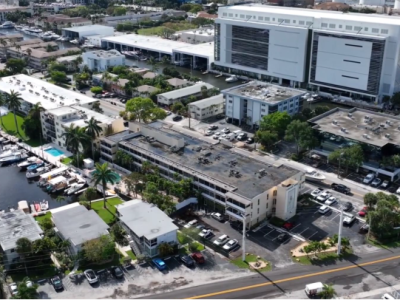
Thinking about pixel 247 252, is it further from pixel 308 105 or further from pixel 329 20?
pixel 329 20

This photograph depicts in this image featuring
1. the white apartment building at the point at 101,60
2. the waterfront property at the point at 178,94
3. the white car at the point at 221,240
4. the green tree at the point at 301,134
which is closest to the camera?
the white car at the point at 221,240

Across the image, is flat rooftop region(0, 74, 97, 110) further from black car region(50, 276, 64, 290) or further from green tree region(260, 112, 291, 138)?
black car region(50, 276, 64, 290)

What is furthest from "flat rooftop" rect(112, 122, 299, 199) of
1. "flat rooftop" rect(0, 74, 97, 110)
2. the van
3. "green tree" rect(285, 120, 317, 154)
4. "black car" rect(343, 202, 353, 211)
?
"flat rooftop" rect(0, 74, 97, 110)

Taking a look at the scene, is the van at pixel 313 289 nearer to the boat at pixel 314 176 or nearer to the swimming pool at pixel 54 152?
the boat at pixel 314 176

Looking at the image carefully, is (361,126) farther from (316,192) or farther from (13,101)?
(13,101)

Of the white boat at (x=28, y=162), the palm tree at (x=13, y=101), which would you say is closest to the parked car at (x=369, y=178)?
the white boat at (x=28, y=162)

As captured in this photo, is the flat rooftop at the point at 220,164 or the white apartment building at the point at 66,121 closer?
the flat rooftop at the point at 220,164

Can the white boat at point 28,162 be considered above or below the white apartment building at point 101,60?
below
